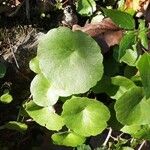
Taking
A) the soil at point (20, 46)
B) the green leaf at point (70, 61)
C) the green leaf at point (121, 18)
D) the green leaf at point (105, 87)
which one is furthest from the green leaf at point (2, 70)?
Answer: the green leaf at point (121, 18)

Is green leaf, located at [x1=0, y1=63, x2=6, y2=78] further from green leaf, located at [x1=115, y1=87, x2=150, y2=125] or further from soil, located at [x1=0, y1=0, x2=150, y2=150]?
green leaf, located at [x1=115, y1=87, x2=150, y2=125]

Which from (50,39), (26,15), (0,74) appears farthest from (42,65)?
(26,15)

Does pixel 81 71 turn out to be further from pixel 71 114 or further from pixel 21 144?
pixel 21 144

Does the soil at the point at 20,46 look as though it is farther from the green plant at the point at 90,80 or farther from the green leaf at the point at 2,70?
the green plant at the point at 90,80

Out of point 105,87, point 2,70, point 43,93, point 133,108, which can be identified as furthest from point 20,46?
point 133,108

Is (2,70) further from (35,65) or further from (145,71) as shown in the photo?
(145,71)
